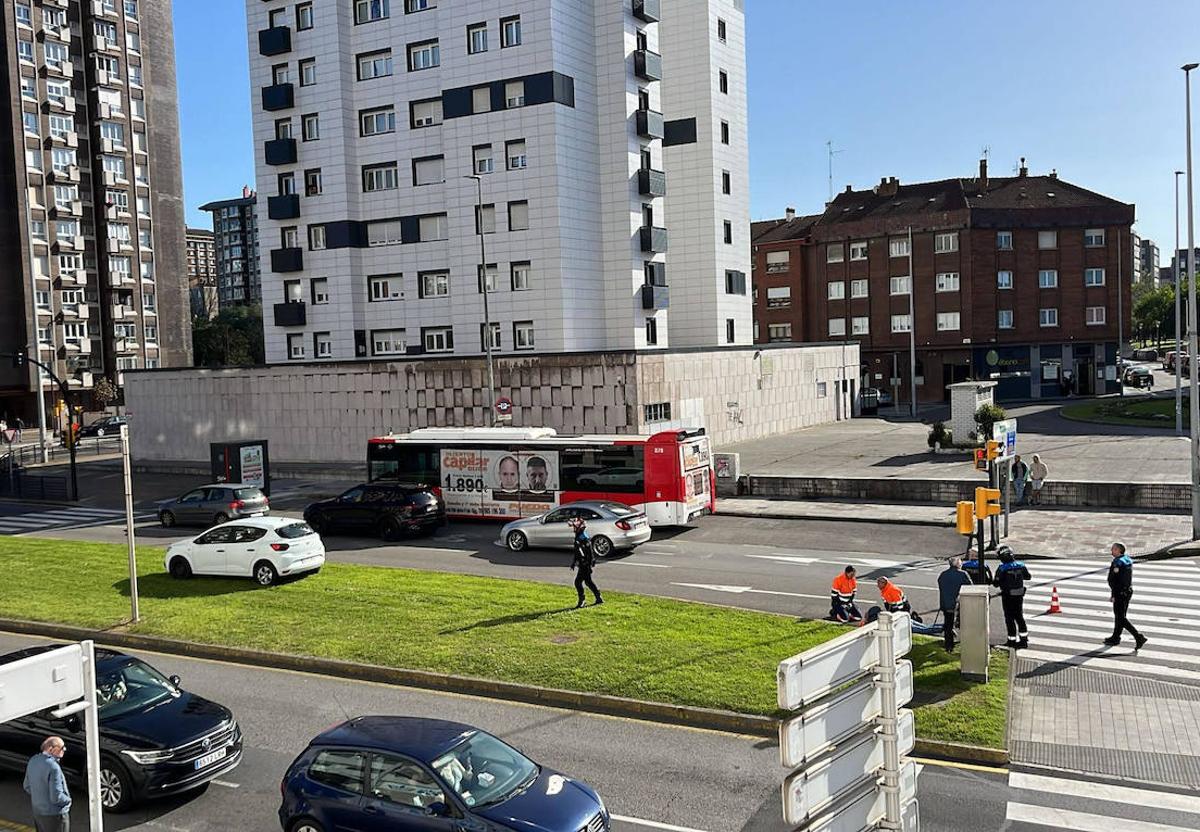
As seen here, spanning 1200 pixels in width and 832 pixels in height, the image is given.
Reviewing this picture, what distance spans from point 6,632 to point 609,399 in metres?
25.8

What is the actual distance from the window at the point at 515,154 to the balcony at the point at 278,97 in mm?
13931

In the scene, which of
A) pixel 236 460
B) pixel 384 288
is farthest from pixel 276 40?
pixel 236 460

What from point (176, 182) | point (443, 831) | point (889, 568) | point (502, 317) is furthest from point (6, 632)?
point (176, 182)

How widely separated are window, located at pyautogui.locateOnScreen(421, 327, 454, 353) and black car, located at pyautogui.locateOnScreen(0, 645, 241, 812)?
136ft

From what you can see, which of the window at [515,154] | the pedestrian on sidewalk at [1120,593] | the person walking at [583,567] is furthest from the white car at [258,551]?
the window at [515,154]

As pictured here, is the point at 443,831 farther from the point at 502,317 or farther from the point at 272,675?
the point at 502,317

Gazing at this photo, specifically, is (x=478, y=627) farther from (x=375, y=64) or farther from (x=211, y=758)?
(x=375, y=64)

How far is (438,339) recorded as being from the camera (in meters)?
54.2

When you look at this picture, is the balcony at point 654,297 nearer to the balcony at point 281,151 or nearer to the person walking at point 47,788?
the balcony at point 281,151

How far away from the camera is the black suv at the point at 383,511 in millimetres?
31000

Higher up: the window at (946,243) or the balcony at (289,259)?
the window at (946,243)

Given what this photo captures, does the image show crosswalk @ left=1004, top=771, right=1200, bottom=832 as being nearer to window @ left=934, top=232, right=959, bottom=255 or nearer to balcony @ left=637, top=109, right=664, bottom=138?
balcony @ left=637, top=109, right=664, bottom=138

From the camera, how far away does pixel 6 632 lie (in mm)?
20594

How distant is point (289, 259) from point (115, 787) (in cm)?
4803
